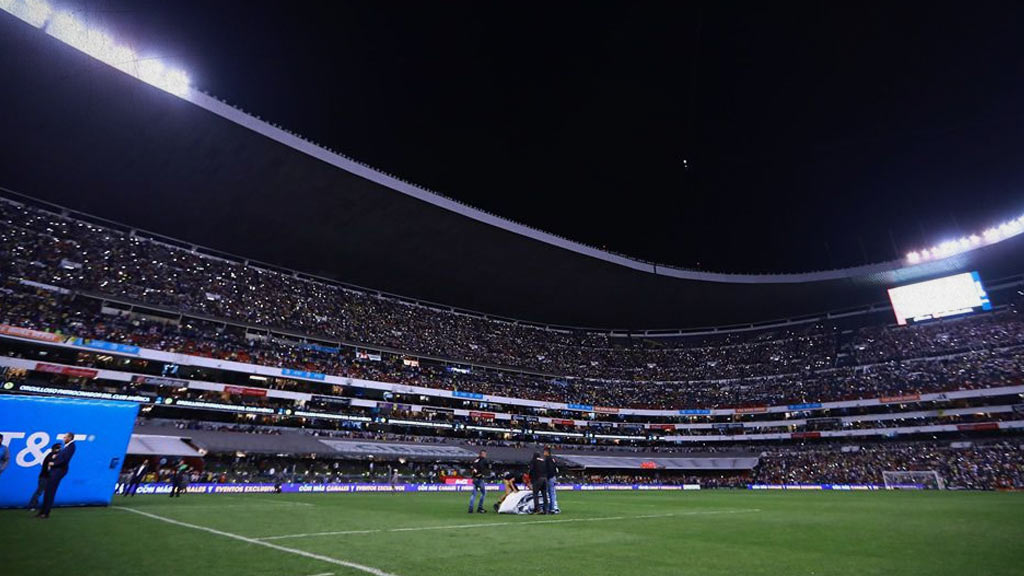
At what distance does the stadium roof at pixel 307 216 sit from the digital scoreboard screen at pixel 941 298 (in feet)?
11.3

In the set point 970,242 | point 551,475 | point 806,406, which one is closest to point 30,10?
point 551,475

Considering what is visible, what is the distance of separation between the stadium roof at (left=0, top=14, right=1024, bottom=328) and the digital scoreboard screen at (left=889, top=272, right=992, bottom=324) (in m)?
3.46

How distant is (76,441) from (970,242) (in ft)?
234

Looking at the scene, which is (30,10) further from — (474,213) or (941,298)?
(941,298)

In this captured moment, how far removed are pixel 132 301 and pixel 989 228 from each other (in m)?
85.3

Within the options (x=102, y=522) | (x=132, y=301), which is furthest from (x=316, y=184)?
(x=102, y=522)

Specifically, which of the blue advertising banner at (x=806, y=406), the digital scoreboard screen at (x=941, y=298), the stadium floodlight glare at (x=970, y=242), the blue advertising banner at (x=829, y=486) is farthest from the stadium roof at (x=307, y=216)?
the blue advertising banner at (x=829, y=486)

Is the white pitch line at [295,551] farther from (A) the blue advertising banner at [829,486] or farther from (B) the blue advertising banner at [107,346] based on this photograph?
(A) the blue advertising banner at [829,486]

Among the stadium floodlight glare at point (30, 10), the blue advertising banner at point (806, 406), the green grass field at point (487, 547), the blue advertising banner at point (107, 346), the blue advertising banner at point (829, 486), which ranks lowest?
the blue advertising banner at point (829, 486)

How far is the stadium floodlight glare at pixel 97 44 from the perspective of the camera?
2788 centimetres

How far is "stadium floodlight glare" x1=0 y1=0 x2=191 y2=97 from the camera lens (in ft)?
91.5

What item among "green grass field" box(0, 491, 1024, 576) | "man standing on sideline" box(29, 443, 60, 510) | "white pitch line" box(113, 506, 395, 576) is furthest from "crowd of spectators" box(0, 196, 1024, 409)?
"green grass field" box(0, 491, 1024, 576)

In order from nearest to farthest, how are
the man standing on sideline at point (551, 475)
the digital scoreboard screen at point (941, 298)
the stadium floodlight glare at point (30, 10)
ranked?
1. the man standing on sideline at point (551, 475)
2. the stadium floodlight glare at point (30, 10)
3. the digital scoreboard screen at point (941, 298)

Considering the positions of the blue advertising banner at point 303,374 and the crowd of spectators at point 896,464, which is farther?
the blue advertising banner at point 303,374
